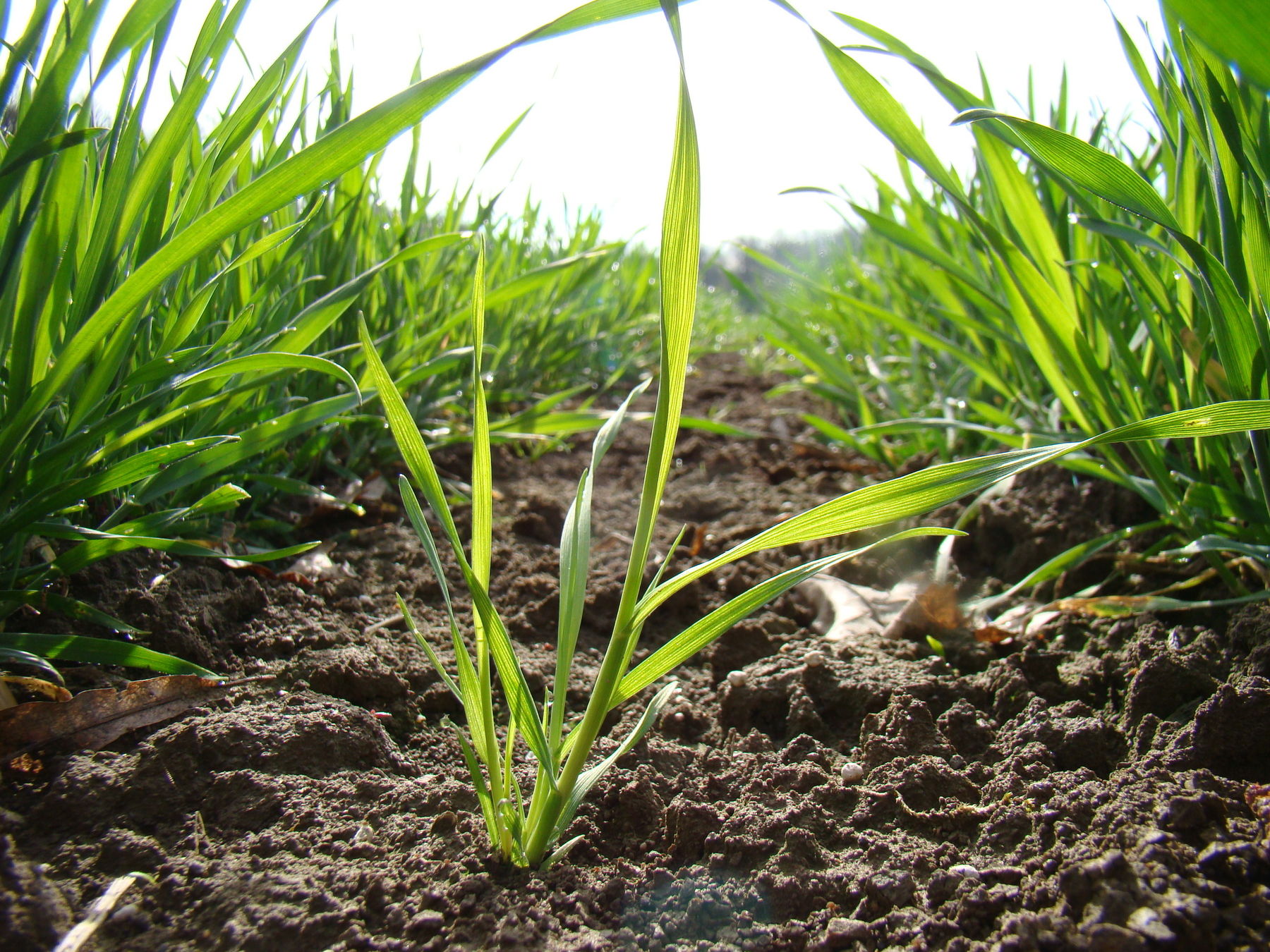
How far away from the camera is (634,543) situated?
0.62 metres

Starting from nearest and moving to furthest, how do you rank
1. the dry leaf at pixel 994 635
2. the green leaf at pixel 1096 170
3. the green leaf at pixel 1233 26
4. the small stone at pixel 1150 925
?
the green leaf at pixel 1233 26, the small stone at pixel 1150 925, the green leaf at pixel 1096 170, the dry leaf at pixel 994 635

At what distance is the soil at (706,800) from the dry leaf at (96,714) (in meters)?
A: 0.01

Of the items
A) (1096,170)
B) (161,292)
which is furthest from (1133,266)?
(161,292)

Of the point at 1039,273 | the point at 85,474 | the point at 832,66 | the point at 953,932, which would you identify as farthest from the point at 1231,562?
the point at 85,474

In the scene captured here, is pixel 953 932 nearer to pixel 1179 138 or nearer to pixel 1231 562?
pixel 1231 562

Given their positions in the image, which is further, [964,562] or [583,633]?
[964,562]

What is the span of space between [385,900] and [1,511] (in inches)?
19.3

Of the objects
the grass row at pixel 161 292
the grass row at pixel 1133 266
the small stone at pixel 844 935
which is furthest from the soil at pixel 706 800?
the grass row at pixel 1133 266

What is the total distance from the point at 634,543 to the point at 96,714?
1.74 feet

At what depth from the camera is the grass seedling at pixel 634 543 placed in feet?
1.78

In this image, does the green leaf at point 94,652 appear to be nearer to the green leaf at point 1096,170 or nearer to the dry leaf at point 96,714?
the dry leaf at point 96,714

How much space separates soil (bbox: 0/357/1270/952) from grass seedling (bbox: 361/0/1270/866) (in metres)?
0.07

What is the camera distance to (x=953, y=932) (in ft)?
1.91

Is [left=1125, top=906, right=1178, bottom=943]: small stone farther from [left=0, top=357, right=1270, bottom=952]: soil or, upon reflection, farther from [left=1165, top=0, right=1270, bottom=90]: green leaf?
[left=1165, top=0, right=1270, bottom=90]: green leaf
